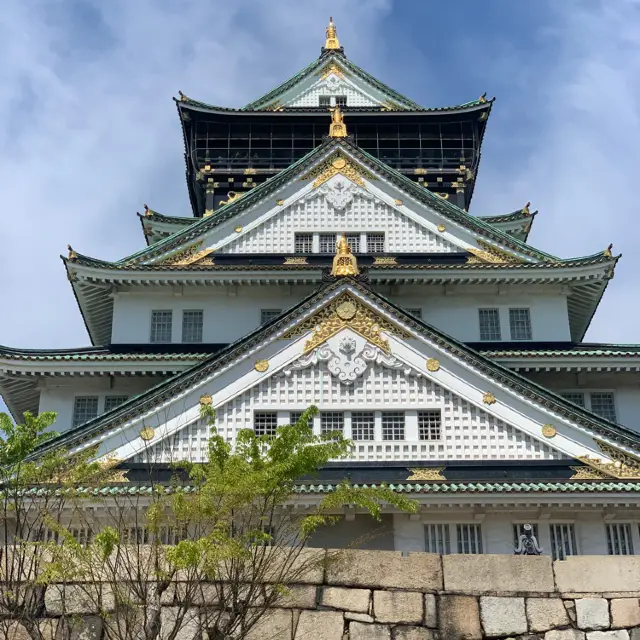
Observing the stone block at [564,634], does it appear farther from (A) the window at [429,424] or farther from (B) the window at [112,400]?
(B) the window at [112,400]

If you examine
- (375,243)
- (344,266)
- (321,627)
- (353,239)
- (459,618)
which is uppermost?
(353,239)

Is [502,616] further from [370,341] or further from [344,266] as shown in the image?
[344,266]

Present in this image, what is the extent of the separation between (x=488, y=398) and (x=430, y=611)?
8.30 m

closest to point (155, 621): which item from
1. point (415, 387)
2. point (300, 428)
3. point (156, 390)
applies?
point (300, 428)

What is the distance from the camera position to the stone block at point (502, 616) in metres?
14.1

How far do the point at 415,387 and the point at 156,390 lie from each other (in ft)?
17.8

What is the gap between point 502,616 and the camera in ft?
46.3

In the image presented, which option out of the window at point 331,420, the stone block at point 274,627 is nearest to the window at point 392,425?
the window at point 331,420

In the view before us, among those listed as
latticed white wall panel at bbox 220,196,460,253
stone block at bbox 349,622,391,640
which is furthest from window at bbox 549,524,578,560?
latticed white wall panel at bbox 220,196,460,253

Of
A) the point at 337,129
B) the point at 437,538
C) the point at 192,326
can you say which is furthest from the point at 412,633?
the point at 337,129

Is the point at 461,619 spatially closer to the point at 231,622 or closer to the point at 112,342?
the point at 231,622

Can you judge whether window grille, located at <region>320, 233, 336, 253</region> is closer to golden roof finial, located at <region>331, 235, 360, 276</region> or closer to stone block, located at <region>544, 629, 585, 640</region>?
golden roof finial, located at <region>331, 235, 360, 276</region>

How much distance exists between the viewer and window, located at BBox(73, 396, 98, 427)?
25812mm

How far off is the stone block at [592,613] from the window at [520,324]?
13767mm
